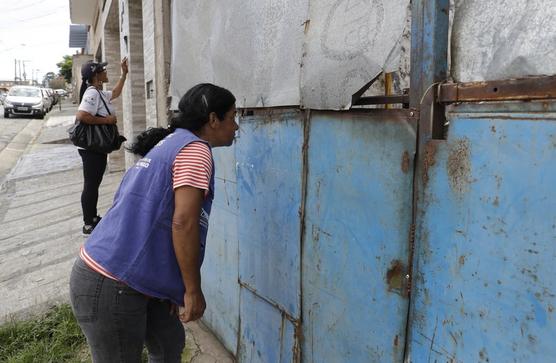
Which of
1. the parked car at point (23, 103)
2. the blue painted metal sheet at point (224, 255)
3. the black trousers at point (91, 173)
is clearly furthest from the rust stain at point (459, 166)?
Result: the parked car at point (23, 103)

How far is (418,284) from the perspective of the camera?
1.47m

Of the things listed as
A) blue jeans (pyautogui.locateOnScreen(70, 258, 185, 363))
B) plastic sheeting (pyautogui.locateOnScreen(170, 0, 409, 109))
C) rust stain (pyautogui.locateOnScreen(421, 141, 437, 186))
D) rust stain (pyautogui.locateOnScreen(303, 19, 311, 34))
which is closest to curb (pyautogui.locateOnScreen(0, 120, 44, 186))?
plastic sheeting (pyautogui.locateOnScreen(170, 0, 409, 109))

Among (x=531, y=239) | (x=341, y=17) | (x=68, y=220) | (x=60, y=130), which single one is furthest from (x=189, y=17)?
(x=60, y=130)

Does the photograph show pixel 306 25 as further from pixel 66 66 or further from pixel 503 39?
pixel 66 66

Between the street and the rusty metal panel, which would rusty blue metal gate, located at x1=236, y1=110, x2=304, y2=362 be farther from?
the street

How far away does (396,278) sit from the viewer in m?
1.55

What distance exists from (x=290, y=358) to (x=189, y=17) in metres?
2.40

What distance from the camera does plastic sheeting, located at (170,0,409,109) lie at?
1585mm

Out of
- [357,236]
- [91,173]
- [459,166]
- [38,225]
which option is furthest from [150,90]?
[459,166]

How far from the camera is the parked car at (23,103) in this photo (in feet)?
76.7

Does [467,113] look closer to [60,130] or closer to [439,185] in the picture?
[439,185]

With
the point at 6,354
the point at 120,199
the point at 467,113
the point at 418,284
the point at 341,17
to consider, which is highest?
the point at 341,17

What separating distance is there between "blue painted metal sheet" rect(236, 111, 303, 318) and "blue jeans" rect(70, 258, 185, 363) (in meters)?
0.60

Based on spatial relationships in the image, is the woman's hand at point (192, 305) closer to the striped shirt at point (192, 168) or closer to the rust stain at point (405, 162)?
the striped shirt at point (192, 168)
